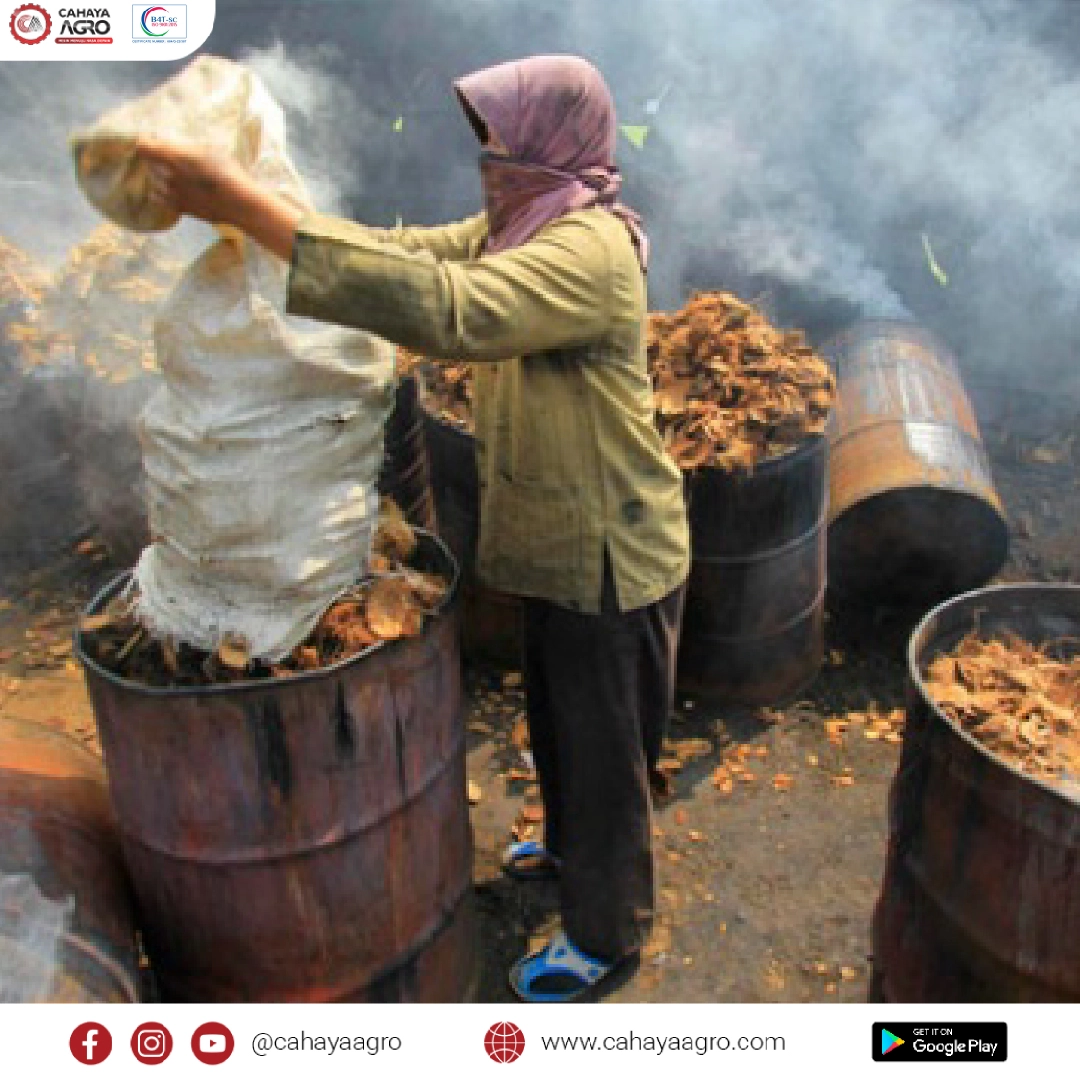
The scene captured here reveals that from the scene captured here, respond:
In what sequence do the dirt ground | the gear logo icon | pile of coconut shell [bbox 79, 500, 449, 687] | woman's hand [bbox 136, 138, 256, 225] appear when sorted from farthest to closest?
the dirt ground → the gear logo icon → pile of coconut shell [bbox 79, 500, 449, 687] → woman's hand [bbox 136, 138, 256, 225]

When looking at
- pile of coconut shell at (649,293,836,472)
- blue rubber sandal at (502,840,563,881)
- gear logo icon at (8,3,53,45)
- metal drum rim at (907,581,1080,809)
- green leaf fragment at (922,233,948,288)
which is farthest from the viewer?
green leaf fragment at (922,233,948,288)

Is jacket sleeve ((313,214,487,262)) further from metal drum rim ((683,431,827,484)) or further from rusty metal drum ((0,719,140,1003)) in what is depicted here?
rusty metal drum ((0,719,140,1003))

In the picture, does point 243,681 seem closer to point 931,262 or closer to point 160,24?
point 160,24

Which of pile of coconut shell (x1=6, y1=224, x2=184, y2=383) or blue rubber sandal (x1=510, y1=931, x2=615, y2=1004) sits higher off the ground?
pile of coconut shell (x1=6, y1=224, x2=184, y2=383)

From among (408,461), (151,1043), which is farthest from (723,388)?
(151,1043)

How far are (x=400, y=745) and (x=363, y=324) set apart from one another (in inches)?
44.1

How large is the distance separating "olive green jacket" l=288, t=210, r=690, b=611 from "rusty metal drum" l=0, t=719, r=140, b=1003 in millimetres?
1298

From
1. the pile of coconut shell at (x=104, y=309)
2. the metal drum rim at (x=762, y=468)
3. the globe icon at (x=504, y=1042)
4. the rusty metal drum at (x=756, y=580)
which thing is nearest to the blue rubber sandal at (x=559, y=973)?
the globe icon at (x=504, y=1042)

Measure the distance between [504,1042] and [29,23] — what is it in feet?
10.5

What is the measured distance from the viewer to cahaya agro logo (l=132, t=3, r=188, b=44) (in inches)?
130

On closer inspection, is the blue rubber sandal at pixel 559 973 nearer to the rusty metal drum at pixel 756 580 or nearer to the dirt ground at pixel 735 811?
the dirt ground at pixel 735 811

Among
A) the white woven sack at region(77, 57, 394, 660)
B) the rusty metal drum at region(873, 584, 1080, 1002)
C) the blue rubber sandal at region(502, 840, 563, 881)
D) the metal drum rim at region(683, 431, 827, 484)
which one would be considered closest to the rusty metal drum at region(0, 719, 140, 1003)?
the white woven sack at region(77, 57, 394, 660)

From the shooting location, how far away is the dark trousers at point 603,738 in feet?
9.82

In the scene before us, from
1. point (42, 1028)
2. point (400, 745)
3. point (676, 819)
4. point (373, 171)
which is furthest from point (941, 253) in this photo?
point (42, 1028)
